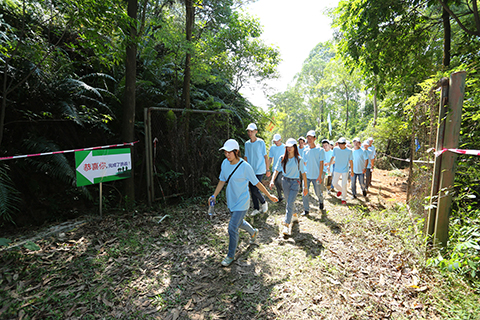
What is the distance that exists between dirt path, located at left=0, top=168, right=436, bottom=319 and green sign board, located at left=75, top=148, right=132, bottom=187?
3.23 feet

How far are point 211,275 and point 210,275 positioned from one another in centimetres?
2

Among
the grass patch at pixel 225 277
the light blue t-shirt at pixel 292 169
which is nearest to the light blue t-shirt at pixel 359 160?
the grass patch at pixel 225 277

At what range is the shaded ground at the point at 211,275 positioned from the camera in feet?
9.29

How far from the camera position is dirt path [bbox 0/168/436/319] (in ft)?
9.30

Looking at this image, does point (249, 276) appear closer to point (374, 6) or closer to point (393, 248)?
point (393, 248)

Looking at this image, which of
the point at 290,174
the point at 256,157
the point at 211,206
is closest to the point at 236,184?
the point at 211,206

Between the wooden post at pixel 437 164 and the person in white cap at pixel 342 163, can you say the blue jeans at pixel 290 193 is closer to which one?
the wooden post at pixel 437 164

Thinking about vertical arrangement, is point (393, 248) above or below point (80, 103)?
below

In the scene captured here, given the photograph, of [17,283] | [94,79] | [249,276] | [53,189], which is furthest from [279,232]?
[94,79]

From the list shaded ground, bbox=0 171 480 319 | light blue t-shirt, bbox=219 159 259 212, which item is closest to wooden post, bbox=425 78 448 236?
shaded ground, bbox=0 171 480 319

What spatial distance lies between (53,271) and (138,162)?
3610 mm

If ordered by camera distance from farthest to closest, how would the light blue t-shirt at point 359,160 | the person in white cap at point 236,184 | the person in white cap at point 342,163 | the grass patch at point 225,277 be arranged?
the light blue t-shirt at point 359,160 < the person in white cap at point 342,163 < the person in white cap at point 236,184 < the grass patch at point 225,277

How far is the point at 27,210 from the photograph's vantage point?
16.3ft

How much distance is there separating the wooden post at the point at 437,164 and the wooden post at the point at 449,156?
0.17 ft
